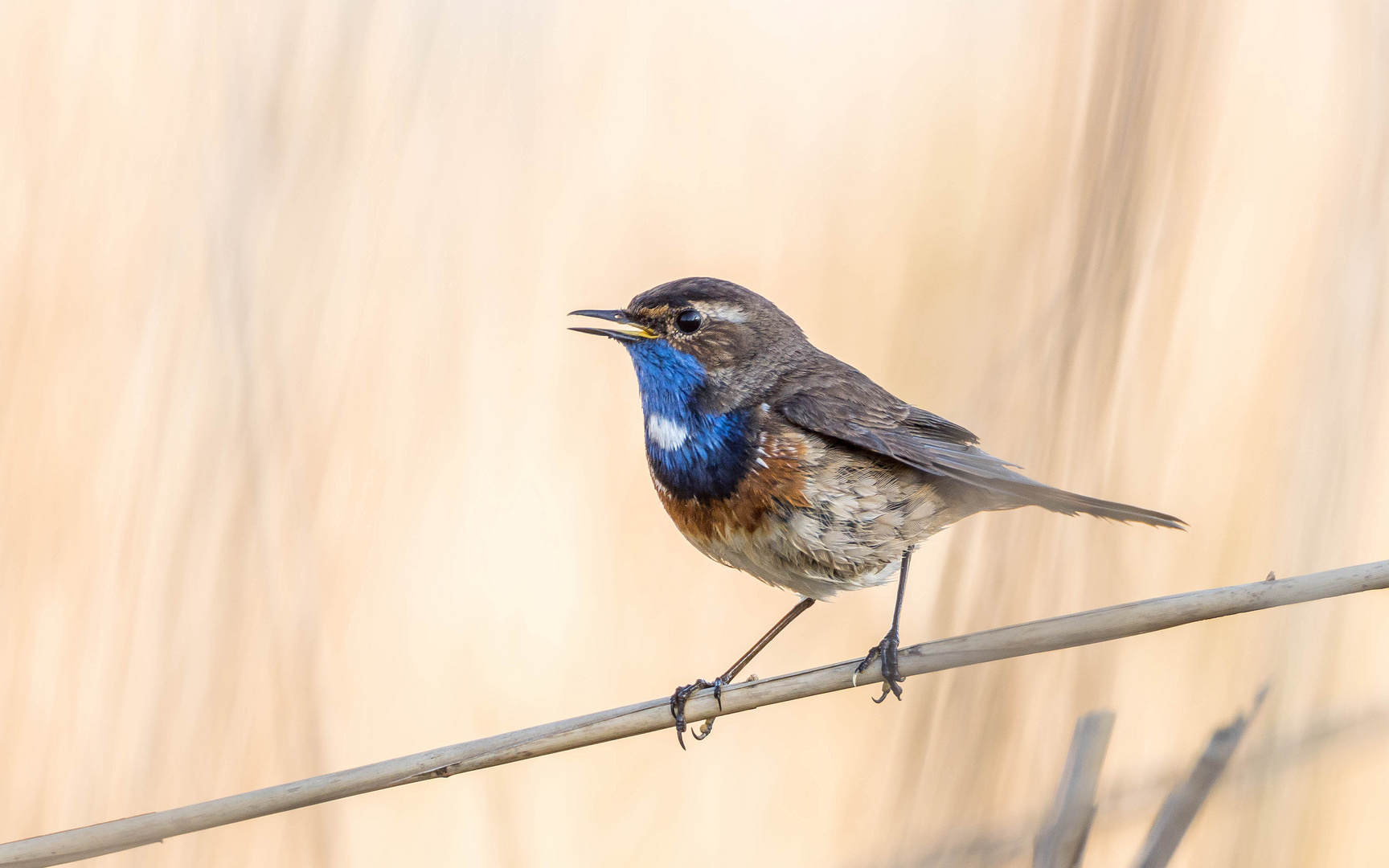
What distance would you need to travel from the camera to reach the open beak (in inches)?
112

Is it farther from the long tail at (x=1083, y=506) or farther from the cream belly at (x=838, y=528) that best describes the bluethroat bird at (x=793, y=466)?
the long tail at (x=1083, y=506)

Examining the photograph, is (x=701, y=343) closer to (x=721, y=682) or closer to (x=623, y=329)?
(x=623, y=329)

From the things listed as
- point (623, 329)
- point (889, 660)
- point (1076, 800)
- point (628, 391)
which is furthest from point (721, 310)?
point (1076, 800)

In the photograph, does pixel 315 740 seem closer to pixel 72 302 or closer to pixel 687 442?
pixel 687 442

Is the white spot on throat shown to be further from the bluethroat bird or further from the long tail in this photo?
the long tail

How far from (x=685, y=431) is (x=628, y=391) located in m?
1.11

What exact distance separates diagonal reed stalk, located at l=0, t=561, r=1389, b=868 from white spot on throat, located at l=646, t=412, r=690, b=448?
0.95 m

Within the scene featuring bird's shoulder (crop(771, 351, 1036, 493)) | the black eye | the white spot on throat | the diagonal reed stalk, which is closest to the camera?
the diagonal reed stalk

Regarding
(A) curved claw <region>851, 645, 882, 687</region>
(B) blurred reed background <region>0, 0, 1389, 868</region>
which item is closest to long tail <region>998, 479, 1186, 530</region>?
(B) blurred reed background <region>0, 0, 1389, 868</region>

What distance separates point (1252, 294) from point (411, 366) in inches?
102

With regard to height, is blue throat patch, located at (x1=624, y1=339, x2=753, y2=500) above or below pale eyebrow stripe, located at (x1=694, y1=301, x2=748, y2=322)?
below

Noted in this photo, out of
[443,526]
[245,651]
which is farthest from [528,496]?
[245,651]

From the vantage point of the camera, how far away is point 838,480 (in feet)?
8.55

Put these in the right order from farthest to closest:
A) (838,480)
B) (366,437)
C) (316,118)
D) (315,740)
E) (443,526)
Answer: (443,526) → (366,437) → (316,118) → (838,480) → (315,740)
